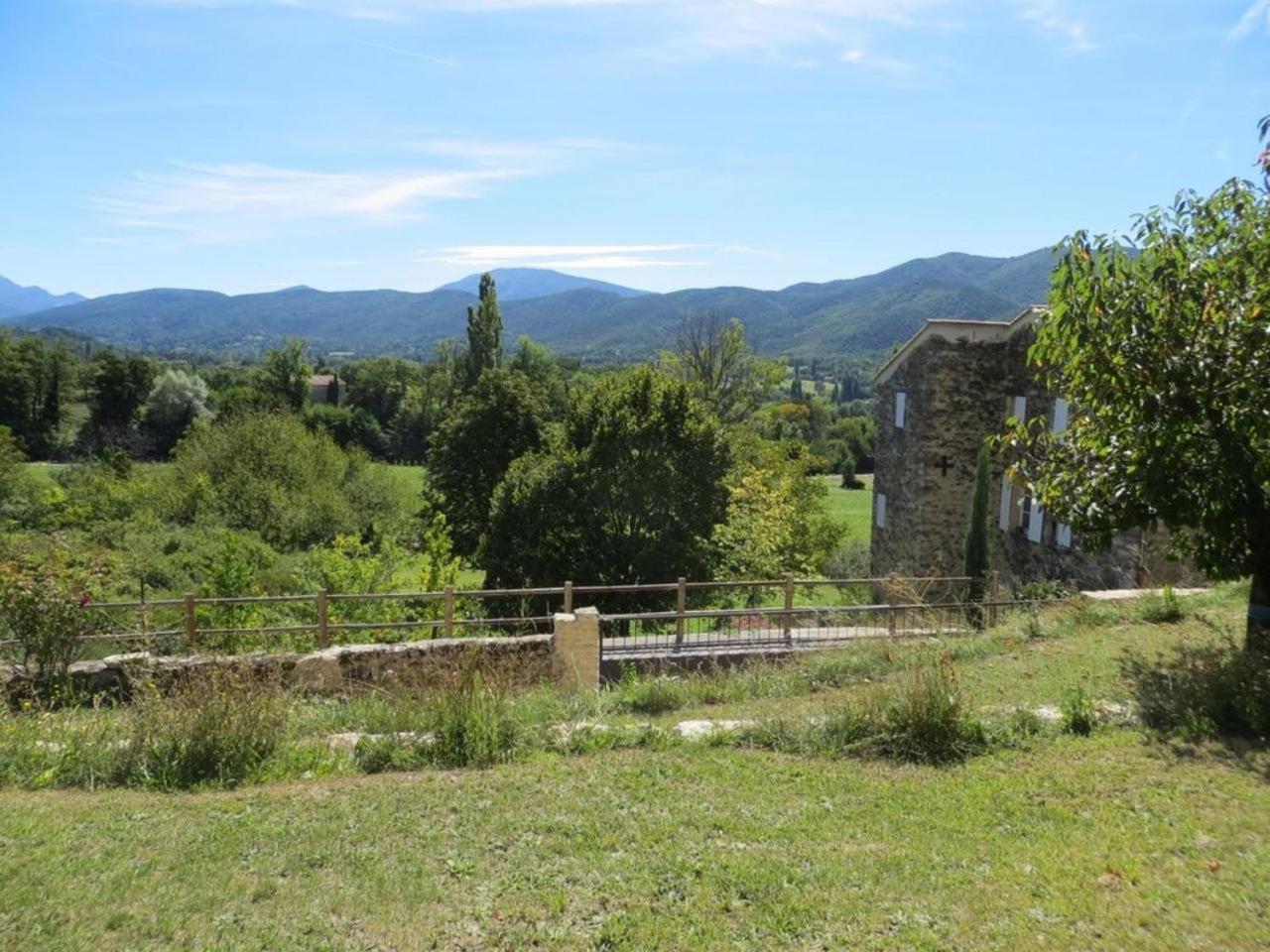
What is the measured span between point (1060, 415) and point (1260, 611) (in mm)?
10699

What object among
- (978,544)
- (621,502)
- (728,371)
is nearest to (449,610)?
(621,502)

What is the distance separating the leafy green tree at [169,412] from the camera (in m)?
58.7

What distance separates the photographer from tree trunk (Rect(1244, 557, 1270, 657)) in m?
7.72

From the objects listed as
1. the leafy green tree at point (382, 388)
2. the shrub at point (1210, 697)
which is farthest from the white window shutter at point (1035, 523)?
the leafy green tree at point (382, 388)

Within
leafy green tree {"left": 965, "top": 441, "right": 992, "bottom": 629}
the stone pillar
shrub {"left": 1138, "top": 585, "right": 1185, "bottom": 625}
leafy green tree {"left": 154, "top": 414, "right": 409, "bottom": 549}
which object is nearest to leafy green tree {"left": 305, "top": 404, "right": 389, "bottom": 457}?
leafy green tree {"left": 154, "top": 414, "right": 409, "bottom": 549}

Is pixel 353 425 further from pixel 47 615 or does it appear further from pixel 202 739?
pixel 202 739

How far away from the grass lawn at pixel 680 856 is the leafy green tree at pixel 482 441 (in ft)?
75.0

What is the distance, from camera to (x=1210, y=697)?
6.78 meters

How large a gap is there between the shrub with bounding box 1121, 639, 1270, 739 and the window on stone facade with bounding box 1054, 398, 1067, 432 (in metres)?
10.3

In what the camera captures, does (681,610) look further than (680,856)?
Yes

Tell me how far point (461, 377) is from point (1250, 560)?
44.1 m

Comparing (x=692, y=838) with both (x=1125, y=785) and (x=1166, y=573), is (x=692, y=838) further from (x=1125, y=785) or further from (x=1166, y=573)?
(x=1166, y=573)

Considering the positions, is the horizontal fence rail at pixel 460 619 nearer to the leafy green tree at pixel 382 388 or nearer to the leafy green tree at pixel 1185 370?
the leafy green tree at pixel 1185 370

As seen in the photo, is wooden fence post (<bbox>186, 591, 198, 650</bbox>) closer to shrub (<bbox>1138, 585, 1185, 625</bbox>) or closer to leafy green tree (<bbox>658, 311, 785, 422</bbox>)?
shrub (<bbox>1138, 585, 1185, 625</bbox>)
